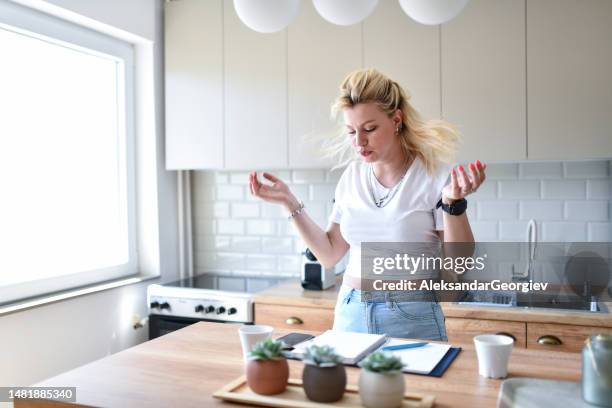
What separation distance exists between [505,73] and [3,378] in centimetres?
283

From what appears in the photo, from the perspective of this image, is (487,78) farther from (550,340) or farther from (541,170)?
(550,340)

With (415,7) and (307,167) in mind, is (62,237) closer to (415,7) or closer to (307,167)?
(307,167)

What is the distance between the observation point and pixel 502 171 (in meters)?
3.49

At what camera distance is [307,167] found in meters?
3.51

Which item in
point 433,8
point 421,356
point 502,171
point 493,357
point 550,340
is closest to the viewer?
point 493,357

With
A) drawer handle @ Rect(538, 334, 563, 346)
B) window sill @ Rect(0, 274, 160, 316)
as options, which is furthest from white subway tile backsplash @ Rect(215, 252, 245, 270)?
drawer handle @ Rect(538, 334, 563, 346)

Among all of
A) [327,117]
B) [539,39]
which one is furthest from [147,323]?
[539,39]

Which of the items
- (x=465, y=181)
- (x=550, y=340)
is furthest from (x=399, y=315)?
(x=550, y=340)

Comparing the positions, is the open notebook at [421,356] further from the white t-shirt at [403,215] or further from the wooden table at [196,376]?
the white t-shirt at [403,215]

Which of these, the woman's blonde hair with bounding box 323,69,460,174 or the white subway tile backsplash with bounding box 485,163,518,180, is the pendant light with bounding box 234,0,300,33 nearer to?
the woman's blonde hair with bounding box 323,69,460,174

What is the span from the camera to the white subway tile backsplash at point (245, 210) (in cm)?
404

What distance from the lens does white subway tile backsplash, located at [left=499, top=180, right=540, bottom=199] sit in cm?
344

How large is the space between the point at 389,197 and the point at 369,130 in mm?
253

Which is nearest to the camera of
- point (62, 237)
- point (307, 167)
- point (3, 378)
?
point (3, 378)
